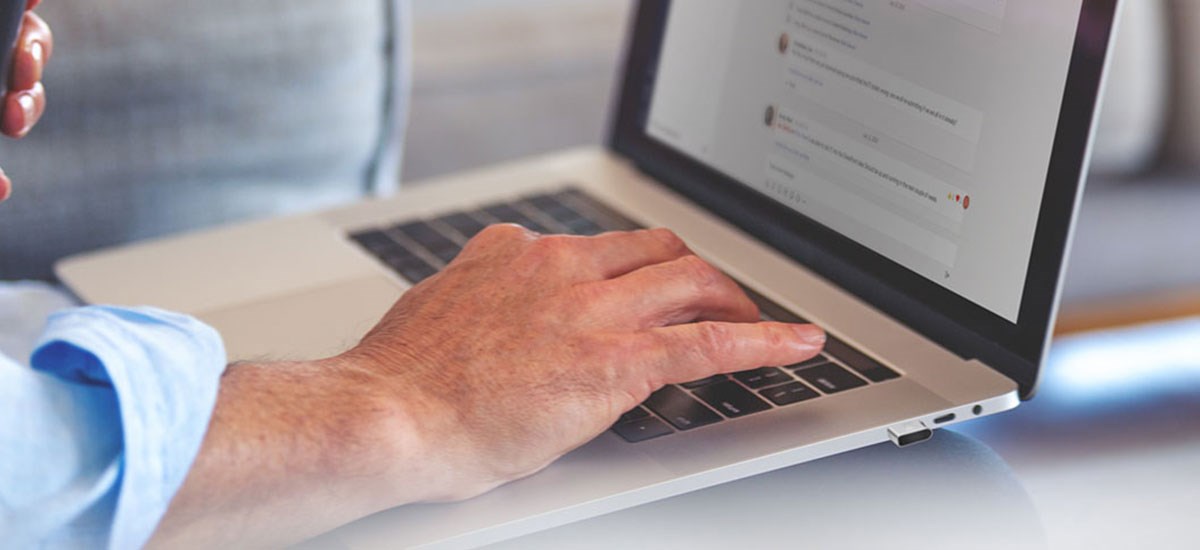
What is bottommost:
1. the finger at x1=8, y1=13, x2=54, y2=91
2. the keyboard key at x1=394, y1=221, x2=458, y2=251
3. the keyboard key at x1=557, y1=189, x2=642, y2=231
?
the keyboard key at x1=394, y1=221, x2=458, y2=251

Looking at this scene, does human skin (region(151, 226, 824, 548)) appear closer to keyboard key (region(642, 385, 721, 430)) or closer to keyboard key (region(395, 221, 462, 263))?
keyboard key (region(642, 385, 721, 430))

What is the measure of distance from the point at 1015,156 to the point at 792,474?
0.19m

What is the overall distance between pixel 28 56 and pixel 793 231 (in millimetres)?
457

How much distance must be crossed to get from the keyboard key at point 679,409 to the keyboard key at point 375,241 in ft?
0.95

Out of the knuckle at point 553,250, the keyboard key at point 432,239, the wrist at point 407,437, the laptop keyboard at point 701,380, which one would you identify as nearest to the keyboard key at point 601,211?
the laptop keyboard at point 701,380

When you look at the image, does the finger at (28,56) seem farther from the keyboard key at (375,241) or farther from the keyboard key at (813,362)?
the keyboard key at (813,362)

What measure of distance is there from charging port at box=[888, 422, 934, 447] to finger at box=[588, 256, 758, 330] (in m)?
0.10

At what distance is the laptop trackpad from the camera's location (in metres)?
0.76

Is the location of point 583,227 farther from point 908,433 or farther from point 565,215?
point 908,433

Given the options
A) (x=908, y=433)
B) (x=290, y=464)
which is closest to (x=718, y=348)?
(x=908, y=433)

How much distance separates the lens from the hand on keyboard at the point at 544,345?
23.5 inches

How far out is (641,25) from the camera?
939 mm

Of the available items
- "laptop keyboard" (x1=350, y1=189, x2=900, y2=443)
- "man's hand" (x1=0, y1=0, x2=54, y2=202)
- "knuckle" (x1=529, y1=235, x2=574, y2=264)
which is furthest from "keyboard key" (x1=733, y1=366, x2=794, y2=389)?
"man's hand" (x1=0, y1=0, x2=54, y2=202)

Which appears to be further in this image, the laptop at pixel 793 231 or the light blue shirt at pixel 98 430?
the laptop at pixel 793 231
